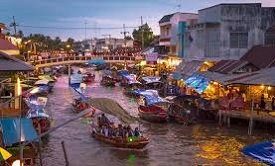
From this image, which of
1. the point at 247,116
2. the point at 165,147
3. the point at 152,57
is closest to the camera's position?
the point at 165,147

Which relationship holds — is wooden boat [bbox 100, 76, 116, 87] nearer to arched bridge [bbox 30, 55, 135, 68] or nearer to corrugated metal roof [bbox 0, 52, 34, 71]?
arched bridge [bbox 30, 55, 135, 68]

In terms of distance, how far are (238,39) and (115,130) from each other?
27452 mm

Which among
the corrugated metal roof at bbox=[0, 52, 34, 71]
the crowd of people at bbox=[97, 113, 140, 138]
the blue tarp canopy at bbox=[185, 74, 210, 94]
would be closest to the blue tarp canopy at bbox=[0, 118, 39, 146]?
the corrugated metal roof at bbox=[0, 52, 34, 71]

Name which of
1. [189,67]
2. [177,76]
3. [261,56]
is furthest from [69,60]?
[261,56]

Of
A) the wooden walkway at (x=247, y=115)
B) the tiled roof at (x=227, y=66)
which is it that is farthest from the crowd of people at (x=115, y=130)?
the tiled roof at (x=227, y=66)

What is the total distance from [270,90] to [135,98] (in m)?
26.6

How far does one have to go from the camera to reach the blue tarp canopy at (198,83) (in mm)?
51312

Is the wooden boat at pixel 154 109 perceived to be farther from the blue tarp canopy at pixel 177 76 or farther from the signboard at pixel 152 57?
the signboard at pixel 152 57

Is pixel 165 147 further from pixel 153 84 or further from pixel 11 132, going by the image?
pixel 153 84

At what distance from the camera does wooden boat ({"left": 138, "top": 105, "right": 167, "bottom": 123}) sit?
46.3 meters

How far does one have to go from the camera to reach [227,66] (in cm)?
5369

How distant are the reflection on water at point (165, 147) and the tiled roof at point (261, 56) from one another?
985 centimetres

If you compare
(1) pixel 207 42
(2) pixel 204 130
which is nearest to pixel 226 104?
(2) pixel 204 130

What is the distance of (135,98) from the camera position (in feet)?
226
